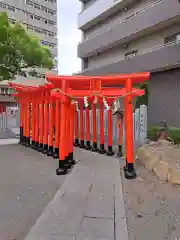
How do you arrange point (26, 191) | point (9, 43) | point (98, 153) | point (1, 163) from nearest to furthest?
point (26, 191) < point (1, 163) < point (98, 153) < point (9, 43)

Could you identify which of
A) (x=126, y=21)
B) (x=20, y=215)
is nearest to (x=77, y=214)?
(x=20, y=215)

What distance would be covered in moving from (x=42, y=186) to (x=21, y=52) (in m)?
12.8

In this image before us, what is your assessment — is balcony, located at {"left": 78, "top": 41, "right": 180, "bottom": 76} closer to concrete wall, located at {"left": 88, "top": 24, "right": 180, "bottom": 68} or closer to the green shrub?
concrete wall, located at {"left": 88, "top": 24, "right": 180, "bottom": 68}

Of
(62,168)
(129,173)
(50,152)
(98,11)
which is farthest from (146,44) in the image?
(62,168)

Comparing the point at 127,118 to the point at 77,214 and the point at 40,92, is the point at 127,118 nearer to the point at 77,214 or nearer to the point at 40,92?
the point at 77,214

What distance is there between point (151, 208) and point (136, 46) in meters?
15.8

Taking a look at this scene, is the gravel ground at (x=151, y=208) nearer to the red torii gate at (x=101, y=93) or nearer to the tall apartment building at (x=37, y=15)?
the red torii gate at (x=101, y=93)

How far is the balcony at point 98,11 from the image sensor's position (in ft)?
63.1

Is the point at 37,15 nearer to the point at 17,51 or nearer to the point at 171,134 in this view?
the point at 17,51

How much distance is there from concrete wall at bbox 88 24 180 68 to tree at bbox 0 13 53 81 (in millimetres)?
5782

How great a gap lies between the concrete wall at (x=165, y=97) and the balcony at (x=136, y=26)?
9.67 feet

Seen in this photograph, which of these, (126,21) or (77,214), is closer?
(77,214)

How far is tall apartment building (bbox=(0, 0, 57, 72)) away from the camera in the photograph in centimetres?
3544

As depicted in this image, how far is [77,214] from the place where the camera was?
3404 mm
